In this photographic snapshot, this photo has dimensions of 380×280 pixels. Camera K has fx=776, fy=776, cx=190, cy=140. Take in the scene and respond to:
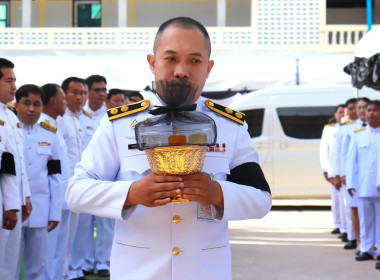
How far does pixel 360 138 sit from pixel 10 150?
5.14m

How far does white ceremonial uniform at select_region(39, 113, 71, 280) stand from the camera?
657cm

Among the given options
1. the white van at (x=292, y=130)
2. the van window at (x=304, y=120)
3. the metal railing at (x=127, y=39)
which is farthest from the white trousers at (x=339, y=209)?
the metal railing at (x=127, y=39)

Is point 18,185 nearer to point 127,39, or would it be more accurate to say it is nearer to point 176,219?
point 176,219

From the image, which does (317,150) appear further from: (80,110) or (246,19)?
(246,19)

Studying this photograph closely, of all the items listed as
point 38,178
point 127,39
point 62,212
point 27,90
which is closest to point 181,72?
point 27,90

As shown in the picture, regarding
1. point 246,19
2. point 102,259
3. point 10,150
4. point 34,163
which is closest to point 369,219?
point 102,259

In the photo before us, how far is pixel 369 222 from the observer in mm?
9227

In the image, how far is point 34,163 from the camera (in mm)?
6230

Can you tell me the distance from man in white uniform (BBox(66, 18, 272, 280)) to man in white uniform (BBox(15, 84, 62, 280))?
371 cm

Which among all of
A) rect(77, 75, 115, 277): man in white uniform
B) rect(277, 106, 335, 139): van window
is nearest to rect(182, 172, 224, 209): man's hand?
rect(77, 75, 115, 277): man in white uniform

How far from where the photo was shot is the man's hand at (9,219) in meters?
5.21

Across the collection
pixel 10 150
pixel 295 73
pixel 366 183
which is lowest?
pixel 366 183

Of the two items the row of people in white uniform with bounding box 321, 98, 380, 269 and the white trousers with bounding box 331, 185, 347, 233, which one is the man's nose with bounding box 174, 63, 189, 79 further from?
the white trousers with bounding box 331, 185, 347, 233

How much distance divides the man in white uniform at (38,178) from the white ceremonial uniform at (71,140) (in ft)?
2.53
